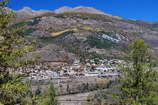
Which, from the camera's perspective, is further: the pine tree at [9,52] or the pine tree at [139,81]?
the pine tree at [139,81]

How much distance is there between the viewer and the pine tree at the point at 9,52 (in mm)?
17609

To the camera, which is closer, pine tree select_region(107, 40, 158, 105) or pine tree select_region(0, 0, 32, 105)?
pine tree select_region(0, 0, 32, 105)

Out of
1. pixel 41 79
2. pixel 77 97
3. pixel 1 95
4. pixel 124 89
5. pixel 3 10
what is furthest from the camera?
pixel 41 79

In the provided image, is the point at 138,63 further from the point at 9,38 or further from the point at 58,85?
the point at 58,85

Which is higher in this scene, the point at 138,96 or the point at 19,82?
the point at 19,82

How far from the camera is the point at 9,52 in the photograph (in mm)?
18406

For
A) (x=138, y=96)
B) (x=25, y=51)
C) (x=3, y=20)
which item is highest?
(x=3, y=20)

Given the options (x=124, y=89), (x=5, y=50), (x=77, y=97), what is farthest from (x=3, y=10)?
(x=77, y=97)

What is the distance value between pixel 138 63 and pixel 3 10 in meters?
12.9

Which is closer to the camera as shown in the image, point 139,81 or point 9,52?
point 9,52

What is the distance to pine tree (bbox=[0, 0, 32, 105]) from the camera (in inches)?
693

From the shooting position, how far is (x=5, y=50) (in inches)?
723

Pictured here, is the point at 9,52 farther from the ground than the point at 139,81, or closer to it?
farther from the ground

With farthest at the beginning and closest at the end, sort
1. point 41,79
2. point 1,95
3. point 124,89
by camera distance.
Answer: point 41,79 < point 124,89 < point 1,95
